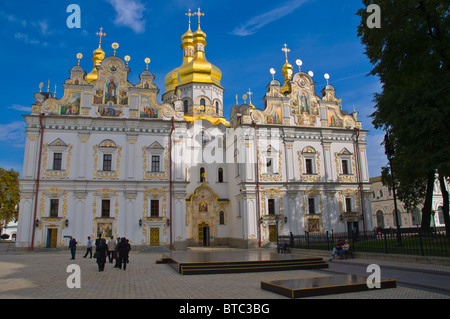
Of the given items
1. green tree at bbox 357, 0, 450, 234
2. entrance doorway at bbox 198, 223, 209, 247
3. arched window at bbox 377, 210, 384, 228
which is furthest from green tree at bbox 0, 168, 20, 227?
arched window at bbox 377, 210, 384, 228

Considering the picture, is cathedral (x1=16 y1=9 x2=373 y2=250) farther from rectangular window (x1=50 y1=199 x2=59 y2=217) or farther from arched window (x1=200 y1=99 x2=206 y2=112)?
arched window (x1=200 y1=99 x2=206 y2=112)

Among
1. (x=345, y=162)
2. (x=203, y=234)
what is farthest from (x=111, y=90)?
(x=345, y=162)

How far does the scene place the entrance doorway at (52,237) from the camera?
92.7 feet

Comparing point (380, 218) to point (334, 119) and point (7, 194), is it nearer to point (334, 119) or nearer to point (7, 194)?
point (334, 119)

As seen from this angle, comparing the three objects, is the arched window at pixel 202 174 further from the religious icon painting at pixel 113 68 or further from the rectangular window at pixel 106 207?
the religious icon painting at pixel 113 68

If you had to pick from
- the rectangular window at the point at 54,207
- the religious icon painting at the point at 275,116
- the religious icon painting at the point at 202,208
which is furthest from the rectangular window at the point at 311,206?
the rectangular window at the point at 54,207

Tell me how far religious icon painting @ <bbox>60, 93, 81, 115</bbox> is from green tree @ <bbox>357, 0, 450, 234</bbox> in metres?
22.9

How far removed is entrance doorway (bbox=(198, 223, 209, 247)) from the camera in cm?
3469

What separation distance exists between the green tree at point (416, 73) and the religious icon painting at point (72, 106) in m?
22.9

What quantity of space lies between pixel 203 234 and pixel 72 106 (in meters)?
16.5

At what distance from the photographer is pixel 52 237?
2838cm
